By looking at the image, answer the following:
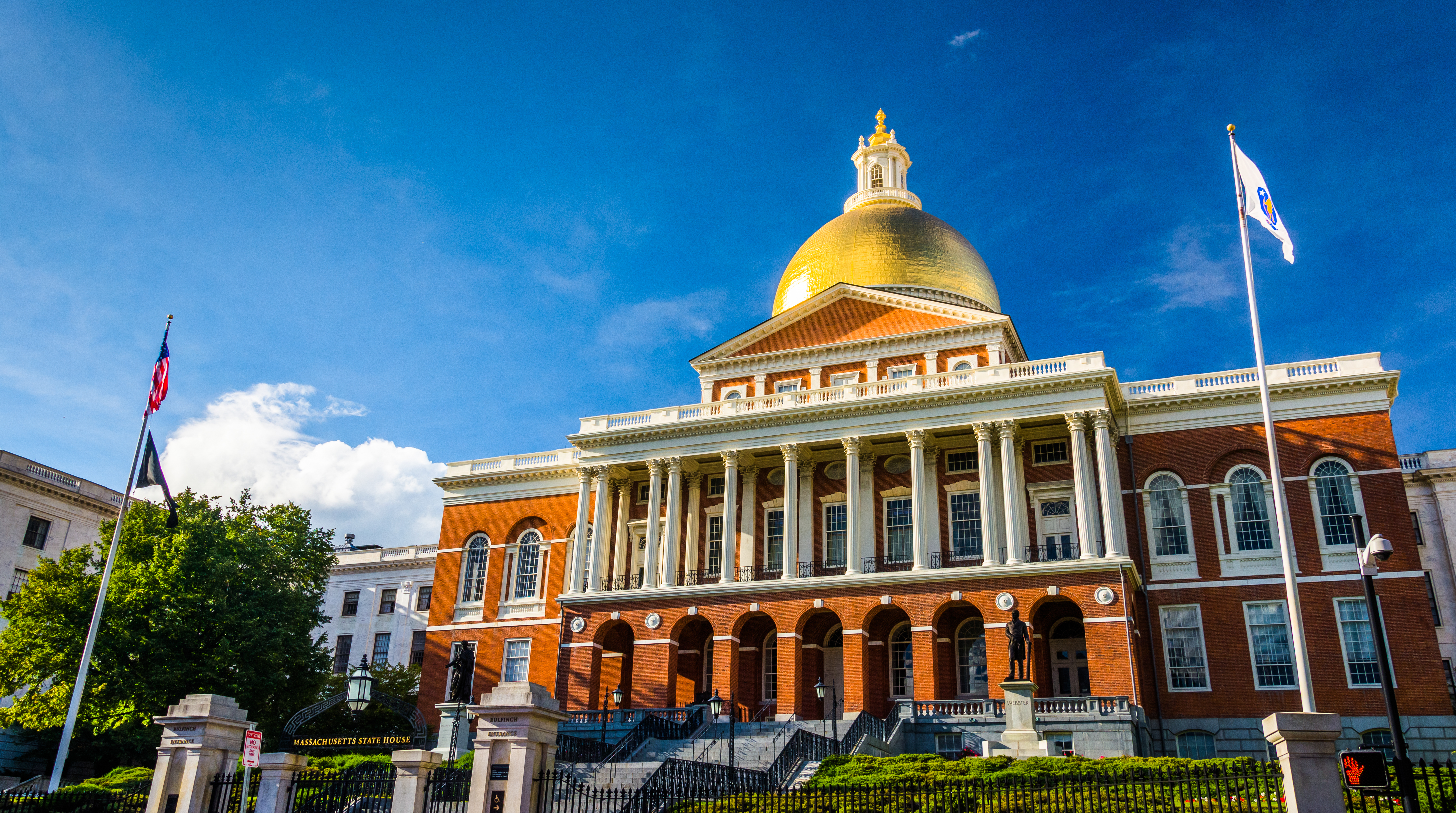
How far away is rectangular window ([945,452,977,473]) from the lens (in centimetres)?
4306

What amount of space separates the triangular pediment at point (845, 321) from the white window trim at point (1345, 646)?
1653 centimetres

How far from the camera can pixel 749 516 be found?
45344 millimetres

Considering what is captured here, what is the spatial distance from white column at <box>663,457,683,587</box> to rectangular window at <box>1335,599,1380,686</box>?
23699 mm

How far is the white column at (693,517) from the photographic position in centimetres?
4572

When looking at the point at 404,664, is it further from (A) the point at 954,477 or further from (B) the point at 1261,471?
(B) the point at 1261,471

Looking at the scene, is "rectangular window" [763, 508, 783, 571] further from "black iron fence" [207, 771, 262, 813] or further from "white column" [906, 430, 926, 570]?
"black iron fence" [207, 771, 262, 813]

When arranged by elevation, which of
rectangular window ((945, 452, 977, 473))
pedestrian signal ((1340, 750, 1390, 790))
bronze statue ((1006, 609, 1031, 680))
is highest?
rectangular window ((945, 452, 977, 473))

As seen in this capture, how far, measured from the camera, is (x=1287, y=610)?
36.5 metres

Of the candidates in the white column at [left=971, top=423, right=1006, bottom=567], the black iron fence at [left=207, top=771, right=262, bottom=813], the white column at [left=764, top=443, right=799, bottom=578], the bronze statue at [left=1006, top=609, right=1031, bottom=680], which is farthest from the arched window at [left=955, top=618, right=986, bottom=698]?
the black iron fence at [left=207, top=771, right=262, bottom=813]

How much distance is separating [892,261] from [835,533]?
1429 cm

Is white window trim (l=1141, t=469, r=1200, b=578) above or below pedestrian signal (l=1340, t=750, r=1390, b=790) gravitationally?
above

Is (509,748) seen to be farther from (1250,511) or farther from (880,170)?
(880,170)

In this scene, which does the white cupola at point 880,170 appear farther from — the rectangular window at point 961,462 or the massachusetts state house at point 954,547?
the rectangular window at point 961,462

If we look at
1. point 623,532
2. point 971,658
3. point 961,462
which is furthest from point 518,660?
point 961,462
